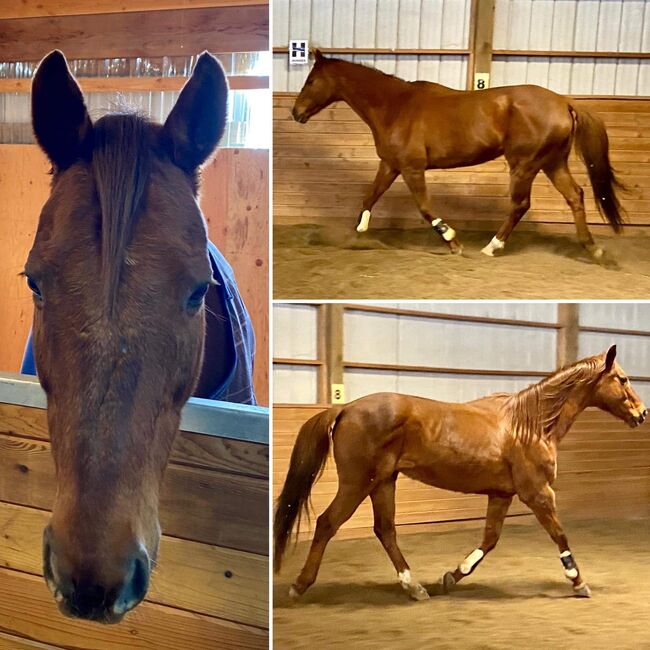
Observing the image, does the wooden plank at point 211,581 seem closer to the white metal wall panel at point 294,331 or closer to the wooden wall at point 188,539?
the wooden wall at point 188,539

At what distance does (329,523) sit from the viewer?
1882 millimetres

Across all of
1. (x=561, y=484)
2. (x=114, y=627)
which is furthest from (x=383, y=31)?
(x=114, y=627)

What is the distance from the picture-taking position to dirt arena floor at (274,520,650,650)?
6.08 feet

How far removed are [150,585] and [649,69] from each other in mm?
1752

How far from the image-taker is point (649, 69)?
1.83 meters

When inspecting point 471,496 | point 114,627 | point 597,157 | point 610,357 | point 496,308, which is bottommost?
point 114,627

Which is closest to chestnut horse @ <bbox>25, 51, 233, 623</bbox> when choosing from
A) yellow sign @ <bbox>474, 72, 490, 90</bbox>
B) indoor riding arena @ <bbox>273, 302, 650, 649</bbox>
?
indoor riding arena @ <bbox>273, 302, 650, 649</bbox>

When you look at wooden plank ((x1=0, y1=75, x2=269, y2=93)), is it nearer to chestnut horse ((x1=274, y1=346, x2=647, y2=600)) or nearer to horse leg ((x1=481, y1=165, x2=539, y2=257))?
horse leg ((x1=481, y1=165, x2=539, y2=257))

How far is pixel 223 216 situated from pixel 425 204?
492 mm

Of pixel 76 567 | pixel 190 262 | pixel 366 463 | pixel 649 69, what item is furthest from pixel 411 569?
pixel 649 69

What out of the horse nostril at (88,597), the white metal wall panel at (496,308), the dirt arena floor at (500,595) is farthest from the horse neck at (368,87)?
the horse nostril at (88,597)

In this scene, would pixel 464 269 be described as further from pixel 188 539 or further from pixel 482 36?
pixel 188 539

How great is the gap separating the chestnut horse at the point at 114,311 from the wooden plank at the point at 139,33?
0.13 meters

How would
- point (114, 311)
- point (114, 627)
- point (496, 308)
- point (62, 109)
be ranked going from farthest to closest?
point (114, 627) < point (496, 308) < point (62, 109) < point (114, 311)
